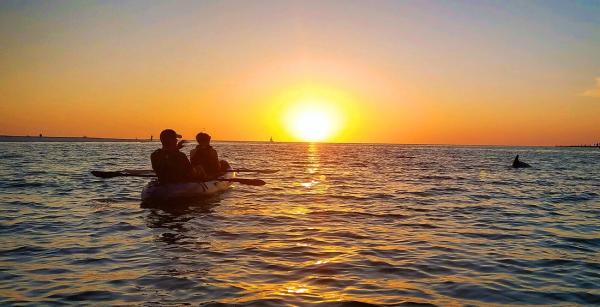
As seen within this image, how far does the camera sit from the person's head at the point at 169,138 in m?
15.9

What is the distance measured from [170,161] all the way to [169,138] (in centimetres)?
106

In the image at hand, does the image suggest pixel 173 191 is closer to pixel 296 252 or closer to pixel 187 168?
pixel 187 168

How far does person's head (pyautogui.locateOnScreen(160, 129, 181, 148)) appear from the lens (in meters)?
15.9

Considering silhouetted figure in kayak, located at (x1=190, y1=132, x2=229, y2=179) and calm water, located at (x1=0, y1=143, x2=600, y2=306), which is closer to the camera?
calm water, located at (x1=0, y1=143, x2=600, y2=306)

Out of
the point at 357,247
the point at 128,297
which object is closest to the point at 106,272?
the point at 128,297

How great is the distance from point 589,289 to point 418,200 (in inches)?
462

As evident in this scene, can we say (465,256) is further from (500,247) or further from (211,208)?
(211,208)

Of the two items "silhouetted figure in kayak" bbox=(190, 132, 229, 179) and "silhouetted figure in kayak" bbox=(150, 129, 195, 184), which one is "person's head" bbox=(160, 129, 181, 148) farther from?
"silhouetted figure in kayak" bbox=(190, 132, 229, 179)

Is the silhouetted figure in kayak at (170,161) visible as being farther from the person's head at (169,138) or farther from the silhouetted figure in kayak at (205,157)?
the silhouetted figure in kayak at (205,157)

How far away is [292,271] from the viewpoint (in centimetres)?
805

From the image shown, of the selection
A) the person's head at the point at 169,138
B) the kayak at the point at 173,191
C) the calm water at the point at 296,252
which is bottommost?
the calm water at the point at 296,252

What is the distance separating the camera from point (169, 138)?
16031mm

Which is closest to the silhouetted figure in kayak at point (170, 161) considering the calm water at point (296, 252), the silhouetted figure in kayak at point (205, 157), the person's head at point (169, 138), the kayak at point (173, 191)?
the person's head at point (169, 138)

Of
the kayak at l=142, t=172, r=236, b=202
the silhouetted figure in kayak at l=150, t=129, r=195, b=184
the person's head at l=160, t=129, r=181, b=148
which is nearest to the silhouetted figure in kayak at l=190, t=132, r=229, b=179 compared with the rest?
the kayak at l=142, t=172, r=236, b=202
